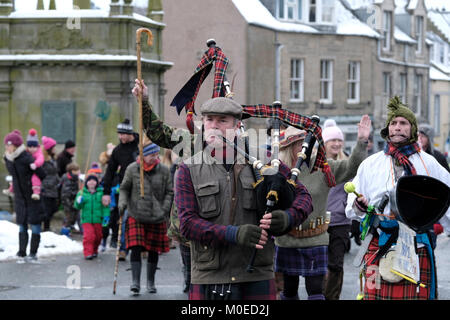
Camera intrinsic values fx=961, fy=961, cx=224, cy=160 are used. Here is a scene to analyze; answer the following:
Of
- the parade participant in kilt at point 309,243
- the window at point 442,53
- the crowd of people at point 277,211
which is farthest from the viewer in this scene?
the window at point 442,53

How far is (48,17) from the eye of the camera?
822 inches

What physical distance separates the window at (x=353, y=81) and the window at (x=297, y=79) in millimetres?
2768

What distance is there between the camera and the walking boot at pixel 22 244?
13.4 metres

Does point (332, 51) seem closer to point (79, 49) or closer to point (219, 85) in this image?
point (79, 49)

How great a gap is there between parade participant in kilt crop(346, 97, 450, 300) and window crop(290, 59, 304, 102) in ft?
89.3

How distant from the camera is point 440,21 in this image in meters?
45.7

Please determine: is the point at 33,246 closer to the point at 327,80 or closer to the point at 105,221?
the point at 105,221

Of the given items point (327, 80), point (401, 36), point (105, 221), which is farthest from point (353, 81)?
point (105, 221)

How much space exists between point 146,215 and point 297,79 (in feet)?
78.6

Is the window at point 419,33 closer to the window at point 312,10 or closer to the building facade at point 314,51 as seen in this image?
the building facade at point 314,51

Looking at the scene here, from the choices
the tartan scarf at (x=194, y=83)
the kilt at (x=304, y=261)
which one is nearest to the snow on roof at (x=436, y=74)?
the kilt at (x=304, y=261)

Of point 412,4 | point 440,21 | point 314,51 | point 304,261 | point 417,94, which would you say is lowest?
point 304,261
